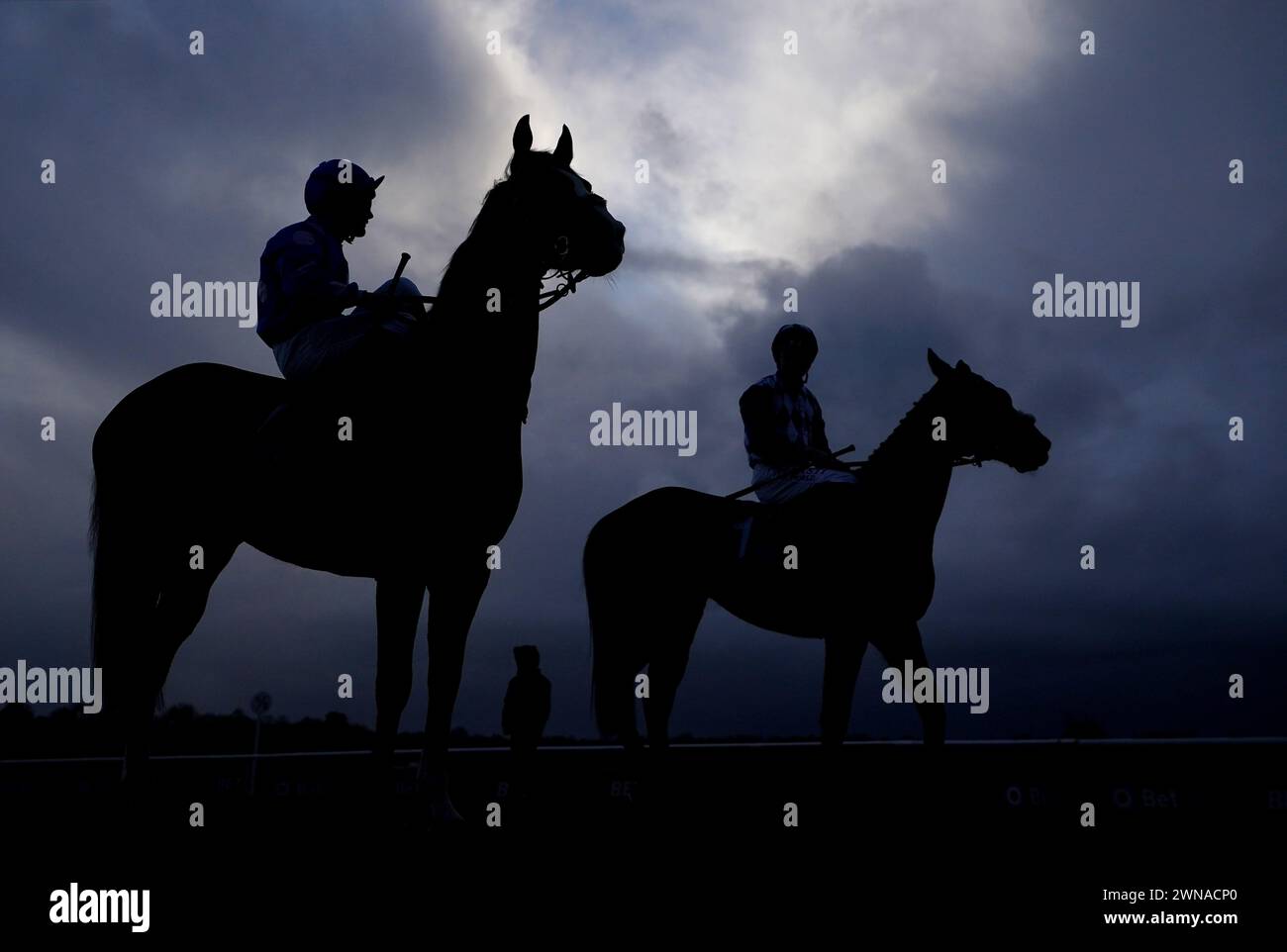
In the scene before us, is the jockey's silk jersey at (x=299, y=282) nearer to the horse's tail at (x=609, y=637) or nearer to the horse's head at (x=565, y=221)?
the horse's head at (x=565, y=221)

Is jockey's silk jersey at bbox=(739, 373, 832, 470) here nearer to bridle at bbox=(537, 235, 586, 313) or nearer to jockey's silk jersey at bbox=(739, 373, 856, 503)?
jockey's silk jersey at bbox=(739, 373, 856, 503)

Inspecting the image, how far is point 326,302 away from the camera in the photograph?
5.77 m

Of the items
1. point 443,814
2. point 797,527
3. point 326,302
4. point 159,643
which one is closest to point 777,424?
point 797,527

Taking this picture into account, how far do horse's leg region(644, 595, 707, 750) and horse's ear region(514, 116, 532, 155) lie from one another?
430 centimetres

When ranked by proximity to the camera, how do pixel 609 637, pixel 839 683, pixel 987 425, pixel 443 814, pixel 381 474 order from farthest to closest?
1. pixel 609 637
2. pixel 987 425
3. pixel 839 683
4. pixel 381 474
5. pixel 443 814

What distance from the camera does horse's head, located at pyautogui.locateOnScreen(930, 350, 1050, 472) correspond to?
8.13m

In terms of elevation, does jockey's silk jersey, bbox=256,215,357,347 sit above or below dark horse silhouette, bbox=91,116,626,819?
above

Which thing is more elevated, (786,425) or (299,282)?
(299,282)

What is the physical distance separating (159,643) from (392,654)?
1.94 meters

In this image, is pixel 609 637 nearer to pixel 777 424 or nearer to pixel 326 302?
pixel 777 424

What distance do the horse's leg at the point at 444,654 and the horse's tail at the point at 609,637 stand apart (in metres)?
3.01

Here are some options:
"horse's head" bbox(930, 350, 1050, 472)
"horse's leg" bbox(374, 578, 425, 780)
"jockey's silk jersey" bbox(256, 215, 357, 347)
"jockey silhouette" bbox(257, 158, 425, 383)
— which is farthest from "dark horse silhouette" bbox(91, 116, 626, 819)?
"horse's head" bbox(930, 350, 1050, 472)
